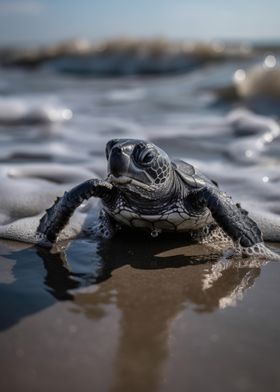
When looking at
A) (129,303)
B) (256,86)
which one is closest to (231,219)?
(129,303)

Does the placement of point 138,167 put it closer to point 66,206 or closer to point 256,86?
point 66,206

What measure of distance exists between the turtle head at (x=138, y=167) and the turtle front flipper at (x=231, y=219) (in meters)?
0.26

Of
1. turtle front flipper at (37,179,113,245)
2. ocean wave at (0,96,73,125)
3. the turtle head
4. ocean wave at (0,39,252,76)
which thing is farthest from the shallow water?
ocean wave at (0,39,252,76)

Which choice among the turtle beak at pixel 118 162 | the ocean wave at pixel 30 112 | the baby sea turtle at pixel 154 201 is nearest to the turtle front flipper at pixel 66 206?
the baby sea turtle at pixel 154 201

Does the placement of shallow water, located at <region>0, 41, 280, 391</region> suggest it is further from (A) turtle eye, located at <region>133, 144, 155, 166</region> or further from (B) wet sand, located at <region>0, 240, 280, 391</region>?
(A) turtle eye, located at <region>133, 144, 155, 166</region>

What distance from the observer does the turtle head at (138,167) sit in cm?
267

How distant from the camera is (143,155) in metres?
2.79

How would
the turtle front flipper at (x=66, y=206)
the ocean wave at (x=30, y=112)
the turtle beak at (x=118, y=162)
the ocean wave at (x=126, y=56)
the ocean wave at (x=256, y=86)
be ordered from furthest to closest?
the ocean wave at (x=126, y=56), the ocean wave at (x=256, y=86), the ocean wave at (x=30, y=112), the turtle front flipper at (x=66, y=206), the turtle beak at (x=118, y=162)

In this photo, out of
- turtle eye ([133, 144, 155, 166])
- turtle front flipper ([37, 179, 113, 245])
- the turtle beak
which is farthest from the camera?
turtle front flipper ([37, 179, 113, 245])

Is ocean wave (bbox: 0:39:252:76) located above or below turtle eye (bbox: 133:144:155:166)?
below

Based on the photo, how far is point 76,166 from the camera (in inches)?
207

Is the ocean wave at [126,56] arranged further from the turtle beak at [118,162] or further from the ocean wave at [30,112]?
the turtle beak at [118,162]

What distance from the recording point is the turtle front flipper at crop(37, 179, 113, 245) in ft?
9.86

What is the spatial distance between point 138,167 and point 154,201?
0.35 m
